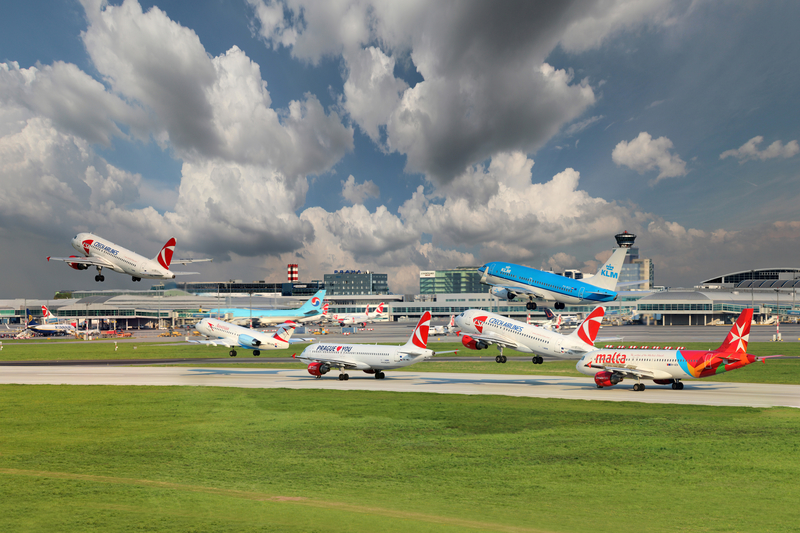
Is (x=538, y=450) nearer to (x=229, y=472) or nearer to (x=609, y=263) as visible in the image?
(x=229, y=472)

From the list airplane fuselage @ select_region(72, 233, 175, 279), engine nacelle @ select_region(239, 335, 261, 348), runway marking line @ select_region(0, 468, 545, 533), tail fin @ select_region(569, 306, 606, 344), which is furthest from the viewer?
engine nacelle @ select_region(239, 335, 261, 348)

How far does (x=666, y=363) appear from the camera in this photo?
63.3 m

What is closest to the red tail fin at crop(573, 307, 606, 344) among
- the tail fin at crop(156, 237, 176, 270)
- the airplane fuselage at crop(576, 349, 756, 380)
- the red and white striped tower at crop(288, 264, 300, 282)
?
the airplane fuselage at crop(576, 349, 756, 380)

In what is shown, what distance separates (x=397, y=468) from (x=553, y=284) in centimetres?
3645

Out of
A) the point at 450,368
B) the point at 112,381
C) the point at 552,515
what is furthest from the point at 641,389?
the point at 112,381

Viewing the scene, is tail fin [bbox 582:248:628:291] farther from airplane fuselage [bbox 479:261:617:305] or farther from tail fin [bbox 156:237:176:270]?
tail fin [bbox 156:237:176:270]

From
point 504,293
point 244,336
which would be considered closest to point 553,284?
point 504,293

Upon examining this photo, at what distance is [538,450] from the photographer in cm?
3072

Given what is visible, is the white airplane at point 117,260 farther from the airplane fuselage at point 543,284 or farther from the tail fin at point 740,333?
the tail fin at point 740,333

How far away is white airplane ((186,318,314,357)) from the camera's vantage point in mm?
98688

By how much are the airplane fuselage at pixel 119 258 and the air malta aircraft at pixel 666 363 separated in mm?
60267

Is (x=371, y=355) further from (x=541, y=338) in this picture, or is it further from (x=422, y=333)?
(x=541, y=338)

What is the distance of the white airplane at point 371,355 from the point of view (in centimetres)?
7112

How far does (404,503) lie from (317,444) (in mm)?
13035
